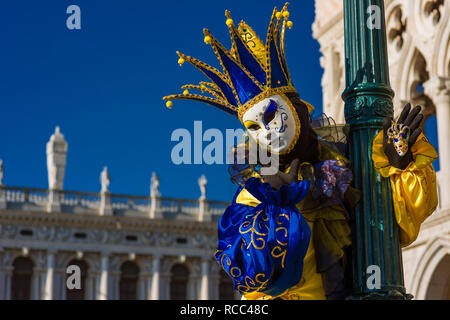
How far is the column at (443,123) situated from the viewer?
31.3 feet

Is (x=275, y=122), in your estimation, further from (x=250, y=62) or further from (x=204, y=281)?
(x=204, y=281)

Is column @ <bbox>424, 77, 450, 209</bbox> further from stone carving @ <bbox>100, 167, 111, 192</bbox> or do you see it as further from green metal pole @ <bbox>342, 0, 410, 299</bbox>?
stone carving @ <bbox>100, 167, 111, 192</bbox>

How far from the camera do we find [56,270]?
22562 millimetres

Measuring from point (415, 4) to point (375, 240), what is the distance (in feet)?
26.4

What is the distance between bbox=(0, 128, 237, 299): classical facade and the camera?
73.6 ft

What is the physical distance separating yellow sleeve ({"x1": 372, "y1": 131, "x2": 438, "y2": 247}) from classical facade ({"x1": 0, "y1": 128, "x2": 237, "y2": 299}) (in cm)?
1955

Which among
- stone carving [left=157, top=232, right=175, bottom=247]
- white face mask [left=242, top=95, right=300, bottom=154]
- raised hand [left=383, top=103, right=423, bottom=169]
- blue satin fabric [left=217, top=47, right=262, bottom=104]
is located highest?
stone carving [left=157, top=232, right=175, bottom=247]

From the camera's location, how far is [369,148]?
3098mm

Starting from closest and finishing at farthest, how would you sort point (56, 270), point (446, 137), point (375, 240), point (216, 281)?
point (375, 240)
point (446, 137)
point (56, 270)
point (216, 281)

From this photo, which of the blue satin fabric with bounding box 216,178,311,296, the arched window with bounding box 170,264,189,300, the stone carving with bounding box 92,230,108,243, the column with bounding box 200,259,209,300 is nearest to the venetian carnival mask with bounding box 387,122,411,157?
the blue satin fabric with bounding box 216,178,311,296

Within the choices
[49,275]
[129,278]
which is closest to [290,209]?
[49,275]
